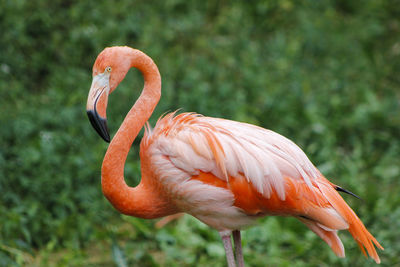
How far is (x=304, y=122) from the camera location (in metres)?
5.94

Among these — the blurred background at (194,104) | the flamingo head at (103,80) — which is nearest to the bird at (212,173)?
the flamingo head at (103,80)

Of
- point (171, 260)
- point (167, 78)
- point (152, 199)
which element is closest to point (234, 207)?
point (152, 199)

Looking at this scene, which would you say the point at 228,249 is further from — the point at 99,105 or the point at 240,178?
the point at 99,105

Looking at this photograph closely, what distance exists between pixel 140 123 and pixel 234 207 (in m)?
0.83

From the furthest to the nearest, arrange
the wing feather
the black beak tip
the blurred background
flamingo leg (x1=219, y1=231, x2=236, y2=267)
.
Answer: the blurred background, flamingo leg (x1=219, y1=231, x2=236, y2=267), the wing feather, the black beak tip

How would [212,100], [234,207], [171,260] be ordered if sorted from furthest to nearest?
[212,100] → [171,260] → [234,207]

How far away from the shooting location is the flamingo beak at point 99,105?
2.97 meters

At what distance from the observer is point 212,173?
123 inches

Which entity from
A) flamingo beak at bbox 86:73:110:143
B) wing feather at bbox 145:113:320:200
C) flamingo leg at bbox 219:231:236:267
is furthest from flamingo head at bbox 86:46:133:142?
flamingo leg at bbox 219:231:236:267

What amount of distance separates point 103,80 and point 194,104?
2624 mm

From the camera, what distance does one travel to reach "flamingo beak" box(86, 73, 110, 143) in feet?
9.75

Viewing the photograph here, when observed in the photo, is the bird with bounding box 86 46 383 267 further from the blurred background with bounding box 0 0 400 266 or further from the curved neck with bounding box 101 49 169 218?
the blurred background with bounding box 0 0 400 266

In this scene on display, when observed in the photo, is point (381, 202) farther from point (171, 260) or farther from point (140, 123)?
point (140, 123)

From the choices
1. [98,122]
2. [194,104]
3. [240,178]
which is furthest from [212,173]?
[194,104]
